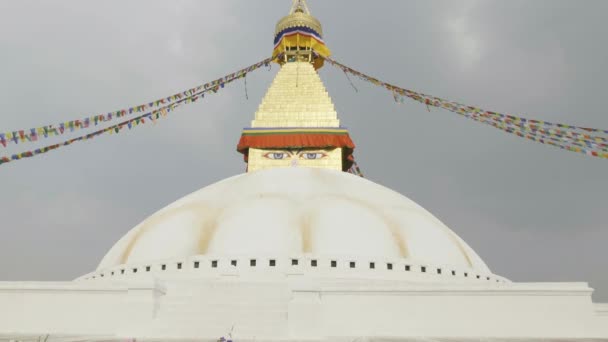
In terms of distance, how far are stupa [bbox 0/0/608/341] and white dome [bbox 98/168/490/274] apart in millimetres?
37

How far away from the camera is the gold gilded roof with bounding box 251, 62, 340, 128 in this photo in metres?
21.2

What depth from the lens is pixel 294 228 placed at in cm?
1296

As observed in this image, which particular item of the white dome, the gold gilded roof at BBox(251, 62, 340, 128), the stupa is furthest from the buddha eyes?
the white dome

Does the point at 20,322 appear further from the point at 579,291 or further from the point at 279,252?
the point at 579,291

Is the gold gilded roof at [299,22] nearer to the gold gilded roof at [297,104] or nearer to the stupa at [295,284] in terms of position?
the gold gilded roof at [297,104]

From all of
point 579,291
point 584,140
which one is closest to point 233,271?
point 579,291

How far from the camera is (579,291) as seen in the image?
393 inches

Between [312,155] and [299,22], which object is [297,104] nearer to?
[312,155]

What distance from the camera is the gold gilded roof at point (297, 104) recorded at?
21.2 m

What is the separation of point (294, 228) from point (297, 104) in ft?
32.4

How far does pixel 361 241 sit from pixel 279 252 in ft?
6.82

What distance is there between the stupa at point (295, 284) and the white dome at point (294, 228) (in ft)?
0.12

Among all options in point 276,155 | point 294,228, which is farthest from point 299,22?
point 294,228

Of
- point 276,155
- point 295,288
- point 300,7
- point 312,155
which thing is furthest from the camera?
point 300,7
